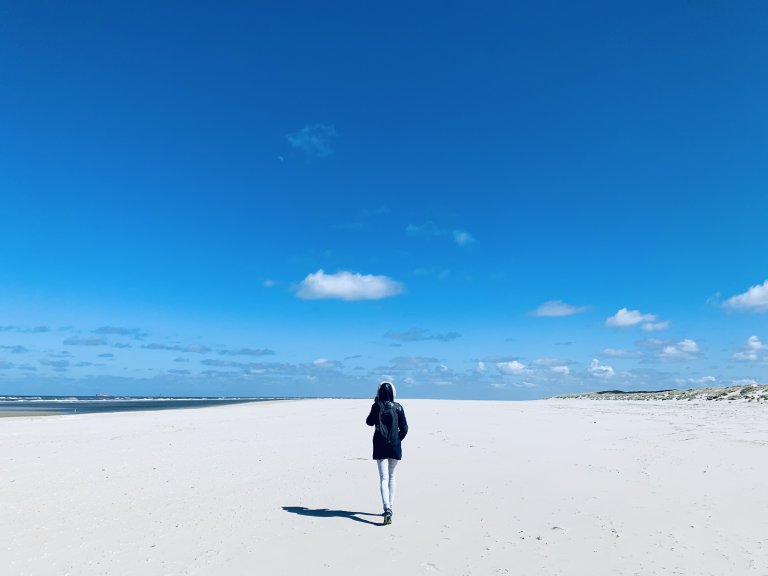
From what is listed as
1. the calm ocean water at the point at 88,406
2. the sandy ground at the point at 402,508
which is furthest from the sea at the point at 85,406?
the sandy ground at the point at 402,508

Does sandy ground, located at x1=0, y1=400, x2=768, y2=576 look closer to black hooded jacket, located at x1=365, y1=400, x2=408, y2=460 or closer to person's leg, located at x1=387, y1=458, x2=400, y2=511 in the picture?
person's leg, located at x1=387, y1=458, x2=400, y2=511

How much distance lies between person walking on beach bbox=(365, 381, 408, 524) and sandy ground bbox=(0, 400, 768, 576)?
594 millimetres

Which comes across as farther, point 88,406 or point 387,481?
point 88,406

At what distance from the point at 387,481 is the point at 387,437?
28.6 inches

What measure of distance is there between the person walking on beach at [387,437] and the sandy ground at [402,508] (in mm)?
594

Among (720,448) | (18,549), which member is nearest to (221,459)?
(18,549)

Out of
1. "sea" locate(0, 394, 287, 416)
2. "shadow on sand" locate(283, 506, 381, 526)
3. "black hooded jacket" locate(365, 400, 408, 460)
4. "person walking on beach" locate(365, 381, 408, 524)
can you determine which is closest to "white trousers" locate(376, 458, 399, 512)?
"person walking on beach" locate(365, 381, 408, 524)

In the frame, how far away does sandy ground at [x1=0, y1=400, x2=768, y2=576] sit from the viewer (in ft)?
23.1

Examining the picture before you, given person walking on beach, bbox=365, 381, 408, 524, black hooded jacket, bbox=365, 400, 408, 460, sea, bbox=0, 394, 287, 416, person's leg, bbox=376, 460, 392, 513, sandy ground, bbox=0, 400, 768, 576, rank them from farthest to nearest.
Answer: sea, bbox=0, 394, 287, 416 < black hooded jacket, bbox=365, 400, 408, 460 < person walking on beach, bbox=365, 381, 408, 524 < person's leg, bbox=376, 460, 392, 513 < sandy ground, bbox=0, 400, 768, 576

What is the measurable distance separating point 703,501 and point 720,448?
21.2 feet

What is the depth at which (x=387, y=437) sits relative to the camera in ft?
30.1

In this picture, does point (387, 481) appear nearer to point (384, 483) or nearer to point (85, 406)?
point (384, 483)

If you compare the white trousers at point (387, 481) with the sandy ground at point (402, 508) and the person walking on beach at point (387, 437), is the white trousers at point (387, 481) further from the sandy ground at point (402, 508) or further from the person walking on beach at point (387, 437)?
the sandy ground at point (402, 508)

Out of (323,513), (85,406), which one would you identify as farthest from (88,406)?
(323,513)
